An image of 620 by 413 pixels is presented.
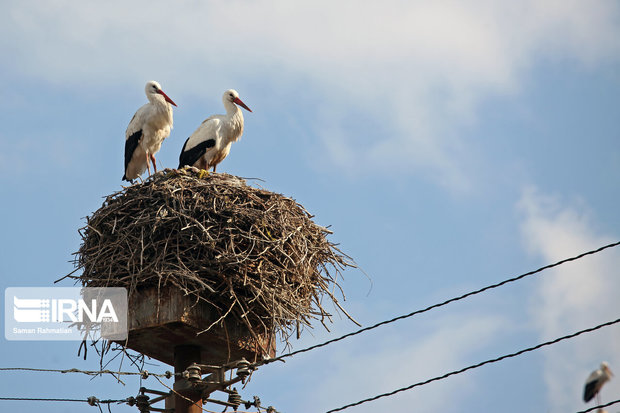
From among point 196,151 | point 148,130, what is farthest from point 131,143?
point 196,151

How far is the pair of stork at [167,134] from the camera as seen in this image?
1234 centimetres

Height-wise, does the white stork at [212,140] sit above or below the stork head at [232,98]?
below

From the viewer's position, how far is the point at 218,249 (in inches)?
332

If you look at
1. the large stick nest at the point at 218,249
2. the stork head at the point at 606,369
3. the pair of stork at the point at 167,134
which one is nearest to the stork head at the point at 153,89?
the pair of stork at the point at 167,134

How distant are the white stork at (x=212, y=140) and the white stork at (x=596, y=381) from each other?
7.66 metres

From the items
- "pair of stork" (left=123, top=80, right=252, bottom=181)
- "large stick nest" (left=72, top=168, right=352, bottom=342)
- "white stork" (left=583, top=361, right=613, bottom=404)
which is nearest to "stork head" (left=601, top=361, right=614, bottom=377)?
"white stork" (left=583, top=361, right=613, bottom=404)

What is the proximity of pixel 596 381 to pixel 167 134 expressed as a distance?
818 centimetres

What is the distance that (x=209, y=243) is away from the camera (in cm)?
843

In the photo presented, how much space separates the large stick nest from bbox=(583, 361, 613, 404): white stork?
347cm

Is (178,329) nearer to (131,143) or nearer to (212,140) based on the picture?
(212,140)

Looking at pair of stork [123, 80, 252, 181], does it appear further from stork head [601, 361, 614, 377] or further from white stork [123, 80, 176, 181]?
stork head [601, 361, 614, 377]

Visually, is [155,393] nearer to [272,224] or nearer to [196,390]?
[196,390]

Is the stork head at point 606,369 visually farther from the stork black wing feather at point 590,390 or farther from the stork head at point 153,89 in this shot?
the stork head at point 153,89

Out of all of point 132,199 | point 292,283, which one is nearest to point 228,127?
point 132,199
